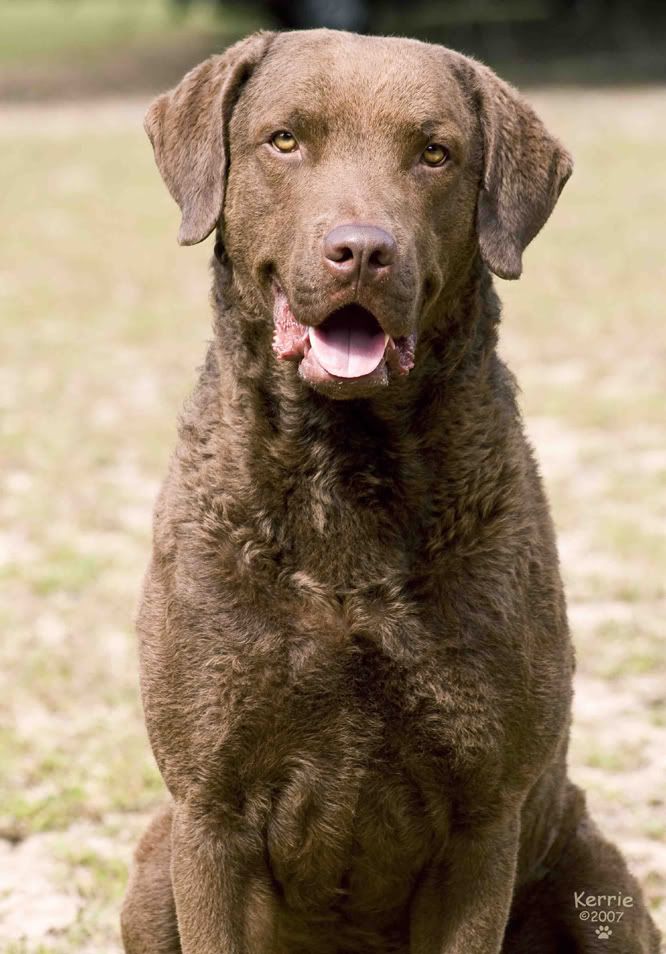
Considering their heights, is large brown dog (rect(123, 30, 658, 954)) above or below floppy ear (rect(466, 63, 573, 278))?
below

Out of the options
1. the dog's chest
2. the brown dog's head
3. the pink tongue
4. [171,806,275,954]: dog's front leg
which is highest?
the brown dog's head

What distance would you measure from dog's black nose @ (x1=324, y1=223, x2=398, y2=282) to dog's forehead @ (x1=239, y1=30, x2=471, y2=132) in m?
0.39

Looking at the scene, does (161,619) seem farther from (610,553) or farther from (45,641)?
(610,553)

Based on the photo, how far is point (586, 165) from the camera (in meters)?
17.2

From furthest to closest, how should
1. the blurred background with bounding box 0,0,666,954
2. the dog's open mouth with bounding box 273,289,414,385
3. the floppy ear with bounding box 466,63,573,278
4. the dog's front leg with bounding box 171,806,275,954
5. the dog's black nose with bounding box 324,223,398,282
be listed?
the blurred background with bounding box 0,0,666,954 < the floppy ear with bounding box 466,63,573,278 < the dog's front leg with bounding box 171,806,275,954 < the dog's open mouth with bounding box 273,289,414,385 < the dog's black nose with bounding box 324,223,398,282

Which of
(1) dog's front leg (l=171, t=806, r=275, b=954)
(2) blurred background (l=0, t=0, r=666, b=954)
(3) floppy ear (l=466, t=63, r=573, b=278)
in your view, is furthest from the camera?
(2) blurred background (l=0, t=0, r=666, b=954)

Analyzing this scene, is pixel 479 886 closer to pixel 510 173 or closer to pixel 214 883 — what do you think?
pixel 214 883

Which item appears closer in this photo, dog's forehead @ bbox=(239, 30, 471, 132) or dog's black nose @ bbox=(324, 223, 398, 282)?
dog's black nose @ bbox=(324, 223, 398, 282)

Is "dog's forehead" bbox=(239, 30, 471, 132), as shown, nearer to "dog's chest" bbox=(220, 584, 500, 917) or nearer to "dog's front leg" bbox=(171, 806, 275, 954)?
"dog's chest" bbox=(220, 584, 500, 917)

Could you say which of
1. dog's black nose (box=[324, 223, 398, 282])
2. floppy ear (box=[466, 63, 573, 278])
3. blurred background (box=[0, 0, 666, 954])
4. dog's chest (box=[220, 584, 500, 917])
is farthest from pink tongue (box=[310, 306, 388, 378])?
blurred background (box=[0, 0, 666, 954])

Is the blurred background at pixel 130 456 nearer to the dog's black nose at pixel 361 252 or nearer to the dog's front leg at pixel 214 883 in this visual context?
the dog's front leg at pixel 214 883

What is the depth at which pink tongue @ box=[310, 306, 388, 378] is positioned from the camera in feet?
10.8

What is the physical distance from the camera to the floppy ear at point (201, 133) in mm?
3586

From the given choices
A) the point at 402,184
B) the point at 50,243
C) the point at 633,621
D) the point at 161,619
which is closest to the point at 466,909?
the point at 161,619
